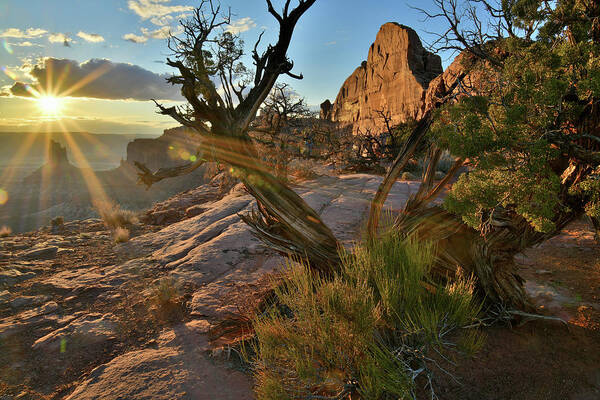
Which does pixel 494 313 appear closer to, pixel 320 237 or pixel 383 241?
pixel 383 241

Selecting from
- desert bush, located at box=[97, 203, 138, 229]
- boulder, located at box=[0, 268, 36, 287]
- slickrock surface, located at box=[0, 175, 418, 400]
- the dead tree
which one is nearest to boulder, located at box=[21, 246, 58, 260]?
slickrock surface, located at box=[0, 175, 418, 400]

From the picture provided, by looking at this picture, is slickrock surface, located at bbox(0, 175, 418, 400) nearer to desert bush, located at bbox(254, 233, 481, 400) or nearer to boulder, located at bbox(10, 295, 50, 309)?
boulder, located at bbox(10, 295, 50, 309)

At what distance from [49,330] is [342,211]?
25.2 ft

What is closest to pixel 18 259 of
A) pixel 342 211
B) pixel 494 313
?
pixel 342 211

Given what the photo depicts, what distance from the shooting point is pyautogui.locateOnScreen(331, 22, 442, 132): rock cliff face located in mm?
51562

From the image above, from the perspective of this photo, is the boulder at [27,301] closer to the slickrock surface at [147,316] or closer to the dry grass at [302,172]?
the slickrock surface at [147,316]

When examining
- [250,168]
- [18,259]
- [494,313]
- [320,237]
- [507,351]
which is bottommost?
[18,259]

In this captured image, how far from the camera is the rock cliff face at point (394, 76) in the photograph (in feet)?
169

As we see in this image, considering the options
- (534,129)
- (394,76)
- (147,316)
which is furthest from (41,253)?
(394,76)

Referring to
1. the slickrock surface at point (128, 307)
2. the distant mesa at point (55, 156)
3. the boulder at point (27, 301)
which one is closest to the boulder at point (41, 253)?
the slickrock surface at point (128, 307)

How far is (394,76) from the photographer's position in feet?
188

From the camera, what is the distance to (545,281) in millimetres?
5512

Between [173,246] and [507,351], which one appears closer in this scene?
[507,351]

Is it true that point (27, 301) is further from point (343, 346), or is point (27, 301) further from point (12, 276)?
point (343, 346)
